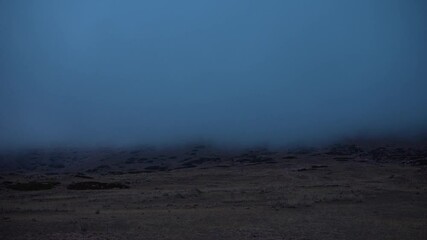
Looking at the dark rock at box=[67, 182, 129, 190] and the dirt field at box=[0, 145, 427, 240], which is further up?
the dark rock at box=[67, 182, 129, 190]

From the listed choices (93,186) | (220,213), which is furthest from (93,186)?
(220,213)

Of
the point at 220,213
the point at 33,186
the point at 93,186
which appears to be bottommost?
the point at 220,213

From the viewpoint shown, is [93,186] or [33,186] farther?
[33,186]

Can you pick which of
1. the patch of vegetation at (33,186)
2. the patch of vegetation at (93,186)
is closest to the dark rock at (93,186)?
the patch of vegetation at (93,186)

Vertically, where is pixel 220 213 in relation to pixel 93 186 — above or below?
below

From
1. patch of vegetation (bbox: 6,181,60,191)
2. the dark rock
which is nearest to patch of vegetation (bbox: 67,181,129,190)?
the dark rock

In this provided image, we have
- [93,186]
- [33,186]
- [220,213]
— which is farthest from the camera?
[33,186]

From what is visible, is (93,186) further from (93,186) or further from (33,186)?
(33,186)

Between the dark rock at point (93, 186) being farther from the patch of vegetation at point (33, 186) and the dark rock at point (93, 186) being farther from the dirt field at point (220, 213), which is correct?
the patch of vegetation at point (33, 186)

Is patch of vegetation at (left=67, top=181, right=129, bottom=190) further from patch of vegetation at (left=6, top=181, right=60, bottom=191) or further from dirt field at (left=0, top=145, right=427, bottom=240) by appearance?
patch of vegetation at (left=6, top=181, right=60, bottom=191)

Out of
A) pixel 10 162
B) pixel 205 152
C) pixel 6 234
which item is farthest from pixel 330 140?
pixel 6 234

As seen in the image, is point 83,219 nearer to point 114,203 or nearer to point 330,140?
point 114,203

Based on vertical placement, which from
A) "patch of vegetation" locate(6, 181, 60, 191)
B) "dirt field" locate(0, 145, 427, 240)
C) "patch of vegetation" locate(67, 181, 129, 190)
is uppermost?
"patch of vegetation" locate(6, 181, 60, 191)

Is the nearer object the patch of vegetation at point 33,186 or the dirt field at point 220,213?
the dirt field at point 220,213
